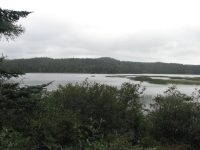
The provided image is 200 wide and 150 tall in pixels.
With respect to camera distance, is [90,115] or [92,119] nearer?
[92,119]

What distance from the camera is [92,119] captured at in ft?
18.3

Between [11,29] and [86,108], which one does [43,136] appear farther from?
[11,29]

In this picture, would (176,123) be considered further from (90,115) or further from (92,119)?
(92,119)

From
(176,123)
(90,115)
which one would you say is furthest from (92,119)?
(176,123)

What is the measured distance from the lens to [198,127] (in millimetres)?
6945

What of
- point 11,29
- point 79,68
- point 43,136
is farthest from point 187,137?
point 79,68

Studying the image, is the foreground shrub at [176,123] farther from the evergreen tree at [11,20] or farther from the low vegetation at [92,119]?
the evergreen tree at [11,20]

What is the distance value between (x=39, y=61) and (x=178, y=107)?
160 m

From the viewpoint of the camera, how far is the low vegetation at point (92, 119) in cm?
532

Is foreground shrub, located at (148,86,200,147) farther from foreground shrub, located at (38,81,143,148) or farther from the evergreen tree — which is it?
the evergreen tree

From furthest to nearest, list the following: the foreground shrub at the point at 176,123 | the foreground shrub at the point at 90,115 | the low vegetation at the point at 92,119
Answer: the foreground shrub at the point at 176,123 < the foreground shrub at the point at 90,115 < the low vegetation at the point at 92,119

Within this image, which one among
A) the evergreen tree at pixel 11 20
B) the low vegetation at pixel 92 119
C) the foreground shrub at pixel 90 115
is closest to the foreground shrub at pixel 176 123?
the low vegetation at pixel 92 119

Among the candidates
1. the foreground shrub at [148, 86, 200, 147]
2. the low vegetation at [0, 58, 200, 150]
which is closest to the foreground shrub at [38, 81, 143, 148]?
the low vegetation at [0, 58, 200, 150]

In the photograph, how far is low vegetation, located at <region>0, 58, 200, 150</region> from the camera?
532 centimetres
